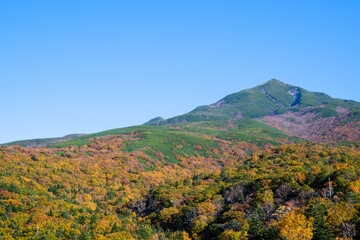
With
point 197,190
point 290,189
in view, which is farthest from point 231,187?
point 290,189

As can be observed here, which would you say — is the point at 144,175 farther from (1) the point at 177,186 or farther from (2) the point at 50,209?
(2) the point at 50,209

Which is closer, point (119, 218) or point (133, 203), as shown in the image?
point (119, 218)

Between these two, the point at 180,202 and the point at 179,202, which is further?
the point at 180,202

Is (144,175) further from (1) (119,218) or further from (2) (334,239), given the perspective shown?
(2) (334,239)

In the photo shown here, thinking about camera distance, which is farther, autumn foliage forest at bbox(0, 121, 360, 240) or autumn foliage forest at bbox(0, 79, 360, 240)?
autumn foliage forest at bbox(0, 121, 360, 240)

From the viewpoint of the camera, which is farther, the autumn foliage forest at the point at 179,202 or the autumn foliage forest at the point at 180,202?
the autumn foliage forest at the point at 179,202

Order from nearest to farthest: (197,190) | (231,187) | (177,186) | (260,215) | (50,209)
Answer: (260,215) → (50,209) → (231,187) → (197,190) → (177,186)

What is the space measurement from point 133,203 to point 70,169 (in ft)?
135

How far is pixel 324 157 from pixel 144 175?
321 ft

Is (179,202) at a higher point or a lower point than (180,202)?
higher

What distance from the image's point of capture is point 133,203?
15175cm

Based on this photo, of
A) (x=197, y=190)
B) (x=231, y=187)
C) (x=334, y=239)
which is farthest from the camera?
(x=197, y=190)

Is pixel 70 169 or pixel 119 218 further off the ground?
pixel 70 169

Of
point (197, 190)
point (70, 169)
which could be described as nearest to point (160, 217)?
point (197, 190)
